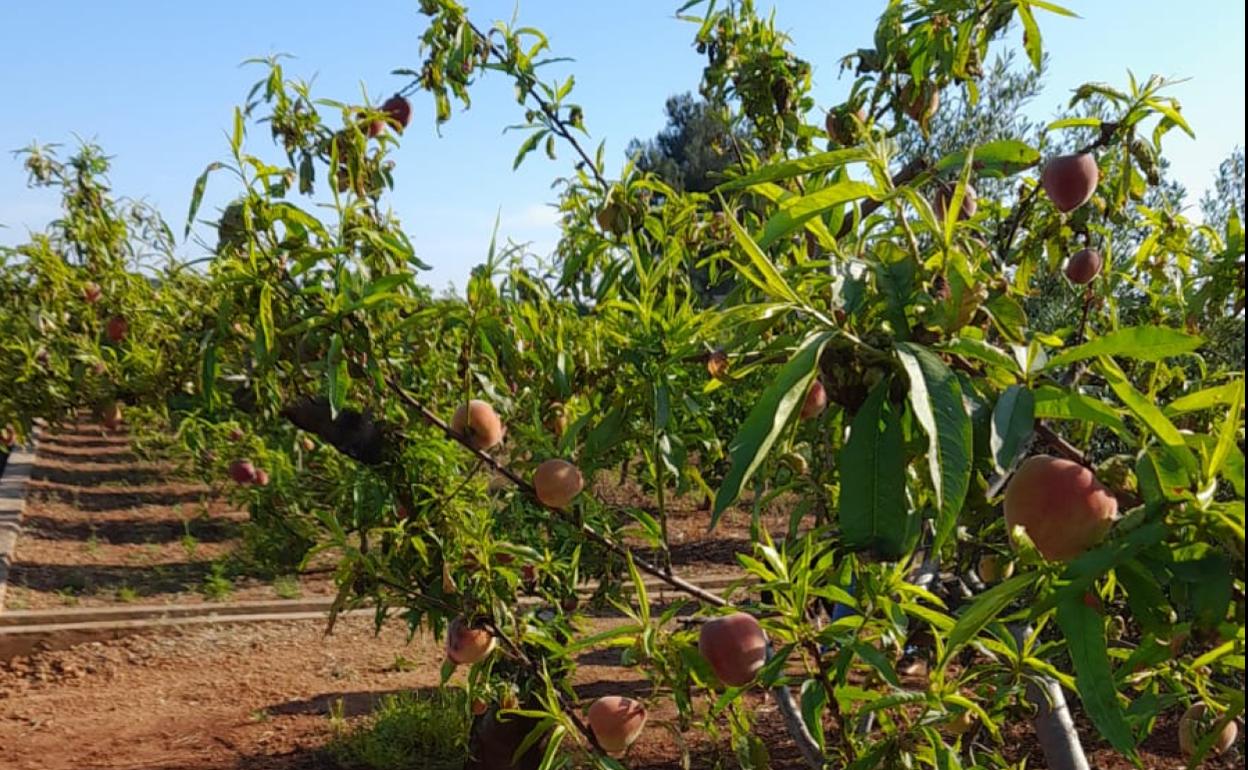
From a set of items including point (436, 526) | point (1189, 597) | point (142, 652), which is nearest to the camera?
point (1189, 597)

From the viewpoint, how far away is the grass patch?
3.35 metres

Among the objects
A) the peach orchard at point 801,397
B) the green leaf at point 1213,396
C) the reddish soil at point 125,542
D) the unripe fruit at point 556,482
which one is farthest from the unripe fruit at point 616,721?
the reddish soil at point 125,542

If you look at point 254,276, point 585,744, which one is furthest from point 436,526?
point 254,276

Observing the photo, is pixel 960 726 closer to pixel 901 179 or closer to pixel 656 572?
pixel 656 572

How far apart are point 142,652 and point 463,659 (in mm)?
3048

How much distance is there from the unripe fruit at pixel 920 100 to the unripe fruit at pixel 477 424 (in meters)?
1.10

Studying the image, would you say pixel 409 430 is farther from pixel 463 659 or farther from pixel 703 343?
pixel 703 343

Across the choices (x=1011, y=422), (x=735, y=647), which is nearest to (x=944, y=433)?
(x=1011, y=422)

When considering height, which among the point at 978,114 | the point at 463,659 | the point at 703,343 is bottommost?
the point at 463,659

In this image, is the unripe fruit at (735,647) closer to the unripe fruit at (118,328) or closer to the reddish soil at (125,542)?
the unripe fruit at (118,328)

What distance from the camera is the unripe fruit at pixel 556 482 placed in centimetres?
187

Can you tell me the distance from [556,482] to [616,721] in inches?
20.9

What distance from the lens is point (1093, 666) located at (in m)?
0.80

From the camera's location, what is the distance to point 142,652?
459 centimetres
